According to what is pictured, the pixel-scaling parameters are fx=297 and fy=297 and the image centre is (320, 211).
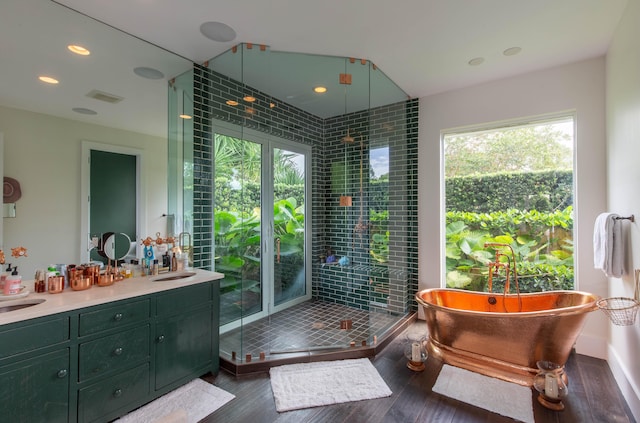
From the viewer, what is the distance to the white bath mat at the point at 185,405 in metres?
2.00

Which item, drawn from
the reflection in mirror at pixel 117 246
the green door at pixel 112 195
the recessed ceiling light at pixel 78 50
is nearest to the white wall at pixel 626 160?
the green door at pixel 112 195

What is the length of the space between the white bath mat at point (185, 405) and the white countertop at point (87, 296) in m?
0.81

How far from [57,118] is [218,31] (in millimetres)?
1377

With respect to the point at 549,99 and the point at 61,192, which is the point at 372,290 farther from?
the point at 61,192

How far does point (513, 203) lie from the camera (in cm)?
349

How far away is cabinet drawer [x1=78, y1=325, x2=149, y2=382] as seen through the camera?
1841 millimetres

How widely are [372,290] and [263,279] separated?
1.36 m

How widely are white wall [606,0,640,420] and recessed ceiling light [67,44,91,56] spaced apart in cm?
384

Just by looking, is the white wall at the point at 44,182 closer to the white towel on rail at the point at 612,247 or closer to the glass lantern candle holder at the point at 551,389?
the glass lantern candle holder at the point at 551,389

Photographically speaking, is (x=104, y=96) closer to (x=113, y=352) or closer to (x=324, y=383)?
(x=113, y=352)

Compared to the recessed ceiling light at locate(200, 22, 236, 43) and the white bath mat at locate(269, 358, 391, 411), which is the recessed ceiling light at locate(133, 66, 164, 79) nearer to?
the recessed ceiling light at locate(200, 22, 236, 43)

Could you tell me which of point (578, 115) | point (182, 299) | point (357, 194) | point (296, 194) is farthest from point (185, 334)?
point (578, 115)

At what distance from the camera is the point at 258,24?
2.42m

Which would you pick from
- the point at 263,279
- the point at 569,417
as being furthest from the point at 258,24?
the point at 569,417
